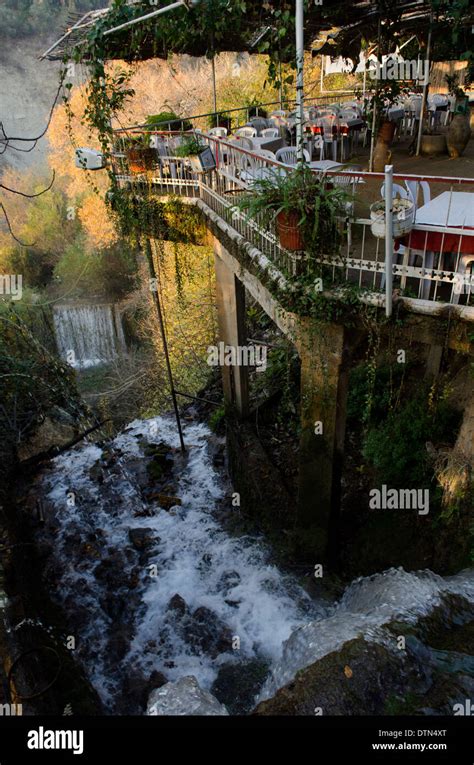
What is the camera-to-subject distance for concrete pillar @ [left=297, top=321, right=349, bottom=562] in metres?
6.14

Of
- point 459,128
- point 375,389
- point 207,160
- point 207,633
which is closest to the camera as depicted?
point 207,633

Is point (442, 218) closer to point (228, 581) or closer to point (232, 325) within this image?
point (232, 325)

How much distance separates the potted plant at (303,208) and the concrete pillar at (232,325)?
436cm

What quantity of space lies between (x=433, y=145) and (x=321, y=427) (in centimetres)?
728

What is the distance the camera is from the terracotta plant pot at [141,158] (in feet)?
34.5

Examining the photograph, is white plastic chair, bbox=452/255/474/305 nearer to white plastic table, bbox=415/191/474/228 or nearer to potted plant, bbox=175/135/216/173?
white plastic table, bbox=415/191/474/228

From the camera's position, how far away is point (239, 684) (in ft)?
22.7

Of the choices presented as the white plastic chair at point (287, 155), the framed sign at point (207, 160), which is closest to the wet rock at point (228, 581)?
the framed sign at point (207, 160)

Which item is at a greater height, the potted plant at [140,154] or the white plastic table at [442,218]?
the potted plant at [140,154]

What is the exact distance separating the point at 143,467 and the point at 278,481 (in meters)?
4.32

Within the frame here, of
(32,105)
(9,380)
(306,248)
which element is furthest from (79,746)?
(32,105)

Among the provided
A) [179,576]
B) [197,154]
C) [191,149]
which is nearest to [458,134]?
[197,154]

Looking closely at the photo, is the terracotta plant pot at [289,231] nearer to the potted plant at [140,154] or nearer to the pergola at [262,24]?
the pergola at [262,24]

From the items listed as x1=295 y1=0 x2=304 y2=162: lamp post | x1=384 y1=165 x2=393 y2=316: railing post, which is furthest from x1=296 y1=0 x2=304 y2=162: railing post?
x1=384 y1=165 x2=393 y2=316: railing post
